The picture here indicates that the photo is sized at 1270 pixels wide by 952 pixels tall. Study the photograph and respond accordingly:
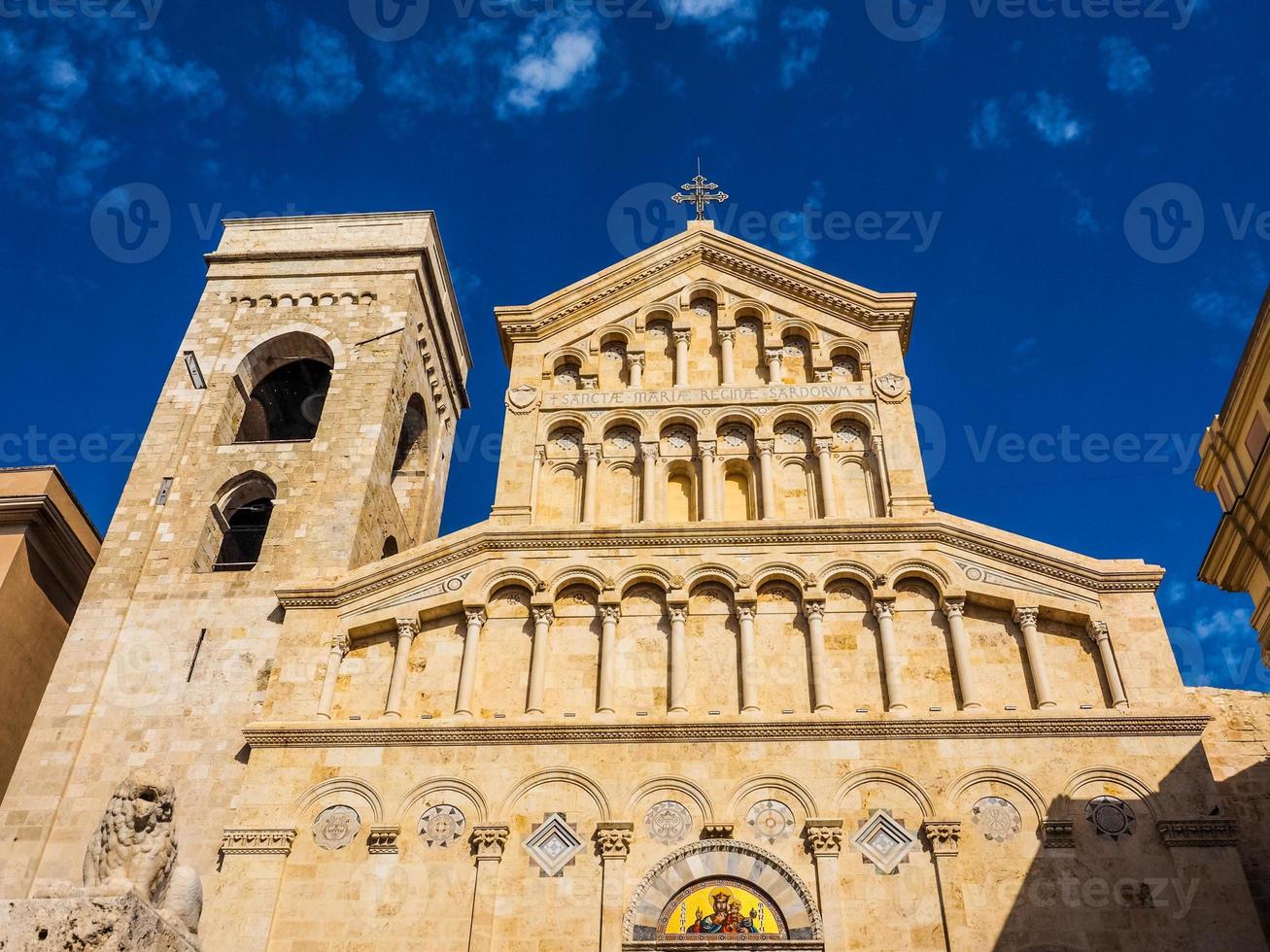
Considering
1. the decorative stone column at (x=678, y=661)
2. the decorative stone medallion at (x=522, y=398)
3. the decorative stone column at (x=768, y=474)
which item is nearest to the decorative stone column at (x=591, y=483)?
Answer: the decorative stone medallion at (x=522, y=398)

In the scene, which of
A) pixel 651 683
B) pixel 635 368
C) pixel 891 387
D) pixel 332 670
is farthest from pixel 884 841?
pixel 635 368

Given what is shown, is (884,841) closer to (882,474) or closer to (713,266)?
(882,474)

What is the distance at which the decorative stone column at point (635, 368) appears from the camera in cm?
2480

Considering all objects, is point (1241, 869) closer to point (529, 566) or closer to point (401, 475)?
point (529, 566)

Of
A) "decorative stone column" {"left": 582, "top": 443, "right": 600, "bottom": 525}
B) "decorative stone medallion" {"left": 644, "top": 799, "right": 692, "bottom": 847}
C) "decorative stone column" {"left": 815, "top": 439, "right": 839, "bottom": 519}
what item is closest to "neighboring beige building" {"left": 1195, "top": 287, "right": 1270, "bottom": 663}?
"decorative stone column" {"left": 815, "top": 439, "right": 839, "bottom": 519}

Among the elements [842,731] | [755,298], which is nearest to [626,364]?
[755,298]

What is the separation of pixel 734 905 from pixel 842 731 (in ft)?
10.7

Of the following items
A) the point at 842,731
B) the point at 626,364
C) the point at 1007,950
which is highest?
the point at 626,364

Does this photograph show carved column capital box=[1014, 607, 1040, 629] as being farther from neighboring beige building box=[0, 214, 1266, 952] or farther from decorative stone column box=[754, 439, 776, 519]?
decorative stone column box=[754, 439, 776, 519]

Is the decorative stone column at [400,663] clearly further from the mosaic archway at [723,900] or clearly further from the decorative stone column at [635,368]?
the decorative stone column at [635,368]

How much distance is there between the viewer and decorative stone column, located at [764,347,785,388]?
24.6 m

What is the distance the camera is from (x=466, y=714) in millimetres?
19031

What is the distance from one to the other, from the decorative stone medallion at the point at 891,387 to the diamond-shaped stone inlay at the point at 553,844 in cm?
1129

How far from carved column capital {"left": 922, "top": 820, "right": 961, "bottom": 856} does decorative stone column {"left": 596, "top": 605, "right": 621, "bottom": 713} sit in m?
5.42
